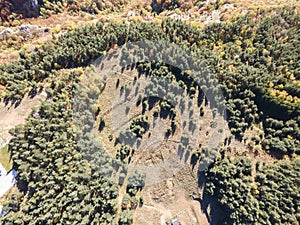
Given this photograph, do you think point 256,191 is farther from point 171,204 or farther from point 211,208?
point 171,204

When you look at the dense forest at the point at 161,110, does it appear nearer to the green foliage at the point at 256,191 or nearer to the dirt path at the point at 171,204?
Answer: the green foliage at the point at 256,191

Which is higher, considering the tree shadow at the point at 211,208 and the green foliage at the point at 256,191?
the green foliage at the point at 256,191

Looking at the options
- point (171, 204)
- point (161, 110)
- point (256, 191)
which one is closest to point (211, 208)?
point (171, 204)

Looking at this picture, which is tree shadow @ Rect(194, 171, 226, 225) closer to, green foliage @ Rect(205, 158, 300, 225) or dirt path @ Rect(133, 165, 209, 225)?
dirt path @ Rect(133, 165, 209, 225)

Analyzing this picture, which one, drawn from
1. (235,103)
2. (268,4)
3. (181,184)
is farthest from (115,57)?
(268,4)

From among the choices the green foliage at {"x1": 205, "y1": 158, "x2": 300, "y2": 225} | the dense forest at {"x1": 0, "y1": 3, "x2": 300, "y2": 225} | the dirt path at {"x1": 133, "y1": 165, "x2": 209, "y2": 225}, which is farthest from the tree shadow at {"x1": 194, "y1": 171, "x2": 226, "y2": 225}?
the green foliage at {"x1": 205, "y1": 158, "x2": 300, "y2": 225}

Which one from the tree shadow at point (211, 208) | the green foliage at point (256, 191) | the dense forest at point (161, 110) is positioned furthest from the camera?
the tree shadow at point (211, 208)

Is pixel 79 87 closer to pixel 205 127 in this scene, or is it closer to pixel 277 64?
pixel 205 127

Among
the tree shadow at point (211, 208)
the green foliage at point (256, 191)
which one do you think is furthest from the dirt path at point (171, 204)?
the green foliage at point (256, 191)
